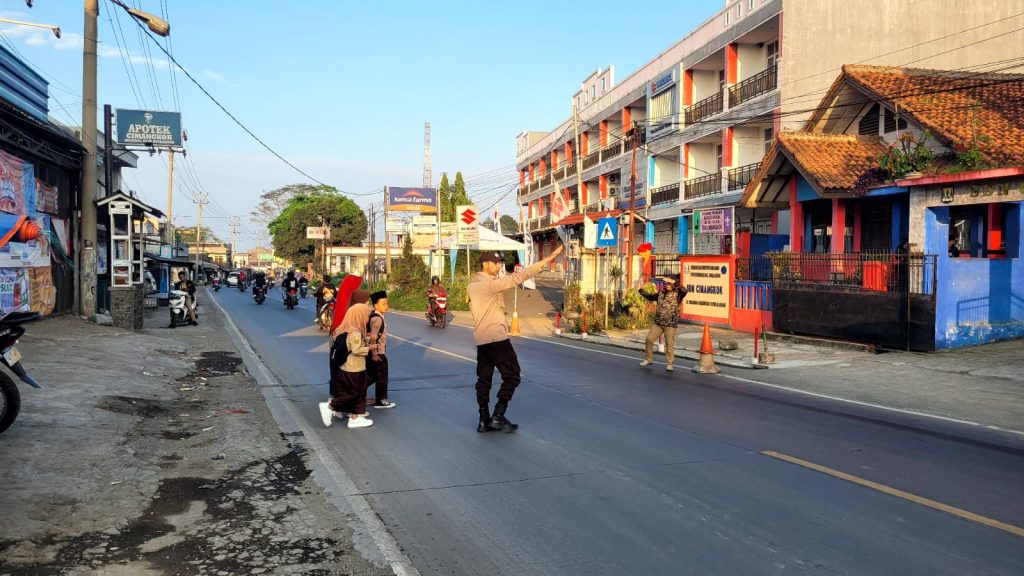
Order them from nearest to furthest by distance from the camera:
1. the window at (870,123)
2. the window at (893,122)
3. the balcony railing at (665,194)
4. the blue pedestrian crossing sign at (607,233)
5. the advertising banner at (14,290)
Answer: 1. the advertising banner at (14,290)
2. the blue pedestrian crossing sign at (607,233)
3. the window at (893,122)
4. the window at (870,123)
5. the balcony railing at (665,194)

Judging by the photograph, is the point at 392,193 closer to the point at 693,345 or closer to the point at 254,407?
the point at 693,345

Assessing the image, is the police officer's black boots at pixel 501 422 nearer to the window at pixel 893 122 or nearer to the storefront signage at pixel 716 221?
the storefront signage at pixel 716 221

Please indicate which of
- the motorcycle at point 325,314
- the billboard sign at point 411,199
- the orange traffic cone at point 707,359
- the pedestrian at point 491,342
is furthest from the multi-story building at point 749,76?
the billboard sign at point 411,199

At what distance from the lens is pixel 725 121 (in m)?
29.5

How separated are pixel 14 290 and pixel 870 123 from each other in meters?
23.1

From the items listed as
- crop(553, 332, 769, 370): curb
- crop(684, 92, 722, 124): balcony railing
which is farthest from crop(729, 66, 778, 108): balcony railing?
crop(553, 332, 769, 370): curb

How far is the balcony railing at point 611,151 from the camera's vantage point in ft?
136

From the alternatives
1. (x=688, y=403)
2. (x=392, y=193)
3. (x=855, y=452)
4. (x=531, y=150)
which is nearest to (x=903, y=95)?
(x=688, y=403)

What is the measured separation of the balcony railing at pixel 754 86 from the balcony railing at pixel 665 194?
603 cm

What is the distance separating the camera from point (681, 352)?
16500mm

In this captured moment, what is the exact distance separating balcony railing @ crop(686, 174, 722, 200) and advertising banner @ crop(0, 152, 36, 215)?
78.4ft

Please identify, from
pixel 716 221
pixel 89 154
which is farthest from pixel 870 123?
pixel 89 154

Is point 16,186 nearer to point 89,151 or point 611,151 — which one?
point 89,151

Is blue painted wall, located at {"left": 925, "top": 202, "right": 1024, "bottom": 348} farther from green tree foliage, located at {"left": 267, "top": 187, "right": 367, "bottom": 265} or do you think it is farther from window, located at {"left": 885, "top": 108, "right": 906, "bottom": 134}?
green tree foliage, located at {"left": 267, "top": 187, "right": 367, "bottom": 265}
